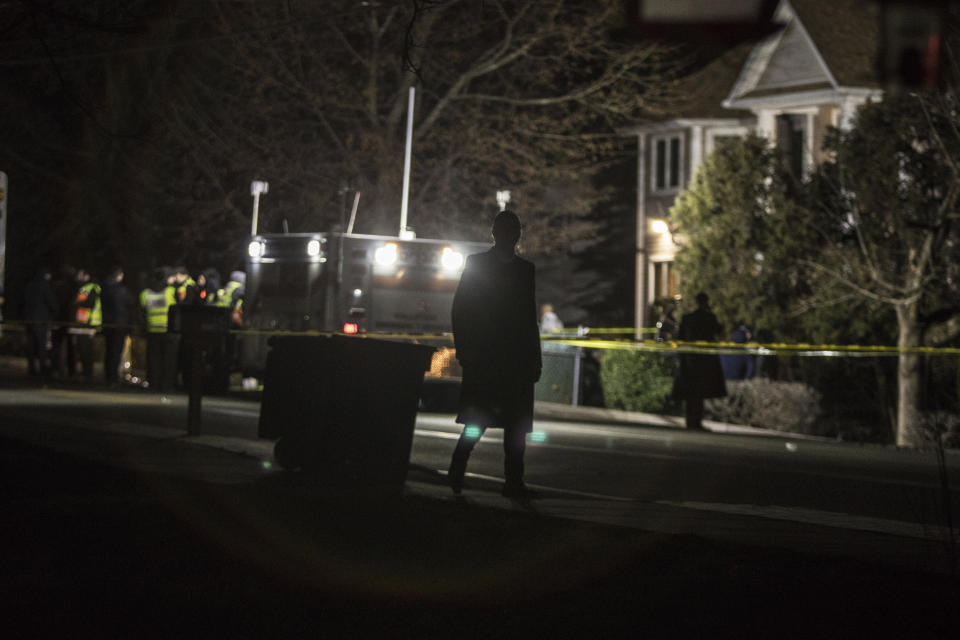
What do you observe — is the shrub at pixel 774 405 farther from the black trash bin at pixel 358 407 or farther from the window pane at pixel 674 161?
the window pane at pixel 674 161

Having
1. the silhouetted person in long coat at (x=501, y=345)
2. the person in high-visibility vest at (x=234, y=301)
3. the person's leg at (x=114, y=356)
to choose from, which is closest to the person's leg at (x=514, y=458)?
the silhouetted person in long coat at (x=501, y=345)

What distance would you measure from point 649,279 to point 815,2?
30.2 ft

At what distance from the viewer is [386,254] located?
21.2m

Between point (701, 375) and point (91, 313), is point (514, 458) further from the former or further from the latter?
point (91, 313)

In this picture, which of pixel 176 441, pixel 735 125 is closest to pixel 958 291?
pixel 176 441

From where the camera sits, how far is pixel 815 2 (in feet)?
119

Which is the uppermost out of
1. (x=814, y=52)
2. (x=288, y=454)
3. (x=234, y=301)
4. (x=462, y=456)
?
(x=814, y=52)

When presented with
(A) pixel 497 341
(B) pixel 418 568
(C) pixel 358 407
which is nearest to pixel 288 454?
(C) pixel 358 407

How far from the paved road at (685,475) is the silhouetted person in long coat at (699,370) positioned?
2.72ft

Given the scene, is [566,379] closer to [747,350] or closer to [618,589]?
[747,350]

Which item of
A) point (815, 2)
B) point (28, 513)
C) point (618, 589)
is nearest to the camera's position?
point (618, 589)

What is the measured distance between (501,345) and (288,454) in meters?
2.29

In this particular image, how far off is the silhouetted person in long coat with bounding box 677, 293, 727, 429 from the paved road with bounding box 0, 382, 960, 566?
829mm

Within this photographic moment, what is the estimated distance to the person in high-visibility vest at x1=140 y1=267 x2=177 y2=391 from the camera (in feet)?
75.4
